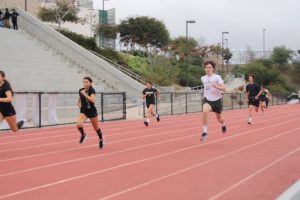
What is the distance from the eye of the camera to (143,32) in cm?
7331

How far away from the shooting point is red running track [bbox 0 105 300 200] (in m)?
7.31

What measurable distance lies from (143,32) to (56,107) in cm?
5217

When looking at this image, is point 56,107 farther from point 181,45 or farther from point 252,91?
point 181,45

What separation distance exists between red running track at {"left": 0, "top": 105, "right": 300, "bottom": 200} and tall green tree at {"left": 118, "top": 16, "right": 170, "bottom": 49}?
5893 cm

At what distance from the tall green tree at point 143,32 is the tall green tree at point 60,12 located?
27.3 feet

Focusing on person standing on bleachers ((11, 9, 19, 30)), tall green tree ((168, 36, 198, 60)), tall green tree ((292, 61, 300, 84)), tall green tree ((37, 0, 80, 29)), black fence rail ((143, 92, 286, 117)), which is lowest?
black fence rail ((143, 92, 286, 117))

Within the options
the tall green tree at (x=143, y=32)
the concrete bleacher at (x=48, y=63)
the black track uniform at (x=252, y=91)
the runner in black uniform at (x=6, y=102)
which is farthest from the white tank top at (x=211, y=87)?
the tall green tree at (x=143, y=32)

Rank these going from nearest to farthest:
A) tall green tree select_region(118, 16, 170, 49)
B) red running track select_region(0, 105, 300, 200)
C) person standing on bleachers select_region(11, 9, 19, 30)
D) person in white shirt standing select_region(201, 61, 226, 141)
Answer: red running track select_region(0, 105, 300, 200) < person in white shirt standing select_region(201, 61, 226, 141) < person standing on bleachers select_region(11, 9, 19, 30) < tall green tree select_region(118, 16, 170, 49)

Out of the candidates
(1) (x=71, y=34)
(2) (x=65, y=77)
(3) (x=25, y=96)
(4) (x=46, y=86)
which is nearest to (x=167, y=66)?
(1) (x=71, y=34)

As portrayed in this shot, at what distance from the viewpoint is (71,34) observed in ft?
162

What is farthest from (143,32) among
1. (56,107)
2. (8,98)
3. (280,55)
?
(8,98)

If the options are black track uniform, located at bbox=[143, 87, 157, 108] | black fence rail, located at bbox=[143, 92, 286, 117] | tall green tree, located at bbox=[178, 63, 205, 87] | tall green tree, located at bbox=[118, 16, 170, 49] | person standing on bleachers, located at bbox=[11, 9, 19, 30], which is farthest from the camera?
tall green tree, located at bbox=[118, 16, 170, 49]

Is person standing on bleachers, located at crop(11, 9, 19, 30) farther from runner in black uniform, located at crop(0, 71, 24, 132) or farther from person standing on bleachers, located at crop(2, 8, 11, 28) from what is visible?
runner in black uniform, located at crop(0, 71, 24, 132)

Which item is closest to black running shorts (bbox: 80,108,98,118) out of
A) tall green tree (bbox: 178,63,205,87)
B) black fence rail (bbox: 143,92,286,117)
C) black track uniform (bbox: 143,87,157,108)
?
black track uniform (bbox: 143,87,157,108)
